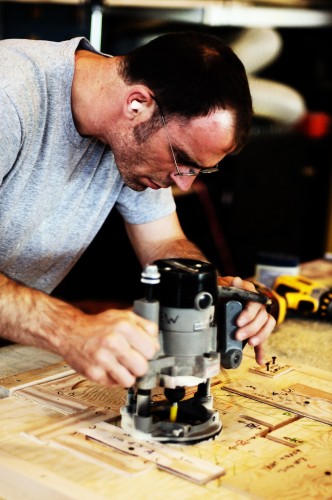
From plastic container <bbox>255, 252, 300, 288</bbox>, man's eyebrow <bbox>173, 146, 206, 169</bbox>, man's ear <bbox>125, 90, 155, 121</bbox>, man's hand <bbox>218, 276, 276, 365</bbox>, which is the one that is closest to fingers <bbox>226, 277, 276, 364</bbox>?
man's hand <bbox>218, 276, 276, 365</bbox>

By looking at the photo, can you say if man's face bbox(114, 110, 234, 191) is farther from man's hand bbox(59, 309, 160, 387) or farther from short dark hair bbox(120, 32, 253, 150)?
man's hand bbox(59, 309, 160, 387)

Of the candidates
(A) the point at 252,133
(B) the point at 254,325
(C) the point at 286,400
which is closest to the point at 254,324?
(B) the point at 254,325

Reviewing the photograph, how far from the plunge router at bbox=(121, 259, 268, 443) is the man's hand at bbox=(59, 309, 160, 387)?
0.10 ft

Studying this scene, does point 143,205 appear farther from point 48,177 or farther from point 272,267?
point 272,267

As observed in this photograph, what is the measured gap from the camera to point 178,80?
1.77 m

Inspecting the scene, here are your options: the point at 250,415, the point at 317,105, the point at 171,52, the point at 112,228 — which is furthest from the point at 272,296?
the point at 317,105

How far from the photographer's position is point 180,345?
58.2 inches

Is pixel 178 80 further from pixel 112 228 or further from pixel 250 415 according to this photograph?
pixel 112 228

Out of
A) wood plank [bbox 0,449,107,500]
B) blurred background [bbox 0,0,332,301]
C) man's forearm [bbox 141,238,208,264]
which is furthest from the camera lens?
blurred background [bbox 0,0,332,301]

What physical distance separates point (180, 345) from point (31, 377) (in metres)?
0.49

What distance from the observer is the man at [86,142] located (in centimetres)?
159

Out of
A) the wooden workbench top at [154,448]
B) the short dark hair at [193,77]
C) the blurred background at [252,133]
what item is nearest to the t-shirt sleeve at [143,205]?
the short dark hair at [193,77]

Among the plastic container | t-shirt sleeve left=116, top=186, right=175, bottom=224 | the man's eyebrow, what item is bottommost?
the plastic container

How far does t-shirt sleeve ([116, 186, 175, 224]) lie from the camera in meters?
2.31
